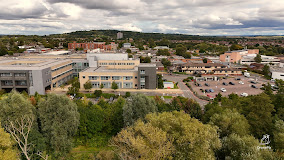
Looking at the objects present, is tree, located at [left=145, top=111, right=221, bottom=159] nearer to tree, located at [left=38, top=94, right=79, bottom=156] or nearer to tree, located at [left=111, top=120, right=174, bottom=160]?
tree, located at [left=111, top=120, right=174, bottom=160]

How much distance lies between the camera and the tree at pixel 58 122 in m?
24.3

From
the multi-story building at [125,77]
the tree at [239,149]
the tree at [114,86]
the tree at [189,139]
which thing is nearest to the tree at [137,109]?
the tree at [189,139]

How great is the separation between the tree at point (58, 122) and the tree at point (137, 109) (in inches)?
297

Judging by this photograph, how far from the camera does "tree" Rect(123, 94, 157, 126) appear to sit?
92.6 ft

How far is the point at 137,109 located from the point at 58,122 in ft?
37.1

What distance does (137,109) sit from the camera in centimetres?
2842

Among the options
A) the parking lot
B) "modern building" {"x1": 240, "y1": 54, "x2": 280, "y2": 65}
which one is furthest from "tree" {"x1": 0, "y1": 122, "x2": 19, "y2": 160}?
"modern building" {"x1": 240, "y1": 54, "x2": 280, "y2": 65}

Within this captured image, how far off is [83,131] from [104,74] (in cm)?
2951

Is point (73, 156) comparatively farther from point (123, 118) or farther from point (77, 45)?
point (77, 45)

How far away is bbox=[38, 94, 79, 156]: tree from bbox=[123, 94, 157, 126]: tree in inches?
297

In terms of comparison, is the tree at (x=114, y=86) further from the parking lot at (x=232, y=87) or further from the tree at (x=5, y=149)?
the tree at (x=5, y=149)

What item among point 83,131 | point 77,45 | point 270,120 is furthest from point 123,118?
point 77,45

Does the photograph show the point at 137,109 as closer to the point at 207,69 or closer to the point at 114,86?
the point at 114,86

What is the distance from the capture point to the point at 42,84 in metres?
50.7
